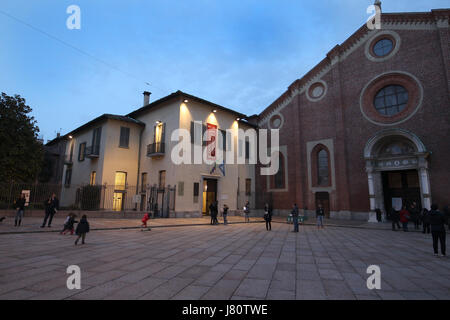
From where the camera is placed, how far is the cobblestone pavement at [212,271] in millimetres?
4215

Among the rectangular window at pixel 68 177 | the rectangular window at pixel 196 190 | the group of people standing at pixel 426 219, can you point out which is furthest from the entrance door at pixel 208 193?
the rectangular window at pixel 68 177

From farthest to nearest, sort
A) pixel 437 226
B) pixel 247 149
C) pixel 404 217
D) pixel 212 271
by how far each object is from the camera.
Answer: pixel 247 149
pixel 404 217
pixel 437 226
pixel 212 271

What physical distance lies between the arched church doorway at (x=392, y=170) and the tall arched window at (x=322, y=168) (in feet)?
12.7

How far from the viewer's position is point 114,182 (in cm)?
2184

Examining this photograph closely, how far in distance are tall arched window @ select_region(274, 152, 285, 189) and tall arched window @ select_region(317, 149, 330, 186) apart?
382cm

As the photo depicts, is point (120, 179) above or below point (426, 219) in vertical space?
above

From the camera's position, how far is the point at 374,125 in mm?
20812

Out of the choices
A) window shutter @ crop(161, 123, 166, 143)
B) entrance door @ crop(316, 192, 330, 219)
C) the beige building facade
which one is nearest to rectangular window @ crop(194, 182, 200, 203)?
the beige building facade

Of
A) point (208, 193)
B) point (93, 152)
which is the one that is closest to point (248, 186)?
point (208, 193)

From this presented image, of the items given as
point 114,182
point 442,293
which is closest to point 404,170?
point 442,293

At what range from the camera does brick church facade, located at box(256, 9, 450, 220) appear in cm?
1814

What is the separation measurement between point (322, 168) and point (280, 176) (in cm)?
456

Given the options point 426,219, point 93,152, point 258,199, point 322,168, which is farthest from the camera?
point 258,199

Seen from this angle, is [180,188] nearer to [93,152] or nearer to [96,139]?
[93,152]
